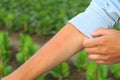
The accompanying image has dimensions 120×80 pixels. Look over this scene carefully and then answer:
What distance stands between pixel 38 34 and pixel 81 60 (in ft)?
3.16

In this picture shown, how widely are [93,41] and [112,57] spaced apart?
85 millimetres

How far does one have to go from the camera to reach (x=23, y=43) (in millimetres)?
2586

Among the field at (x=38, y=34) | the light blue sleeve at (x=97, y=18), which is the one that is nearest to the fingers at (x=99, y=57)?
the light blue sleeve at (x=97, y=18)

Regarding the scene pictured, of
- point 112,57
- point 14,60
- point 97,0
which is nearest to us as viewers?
point 112,57

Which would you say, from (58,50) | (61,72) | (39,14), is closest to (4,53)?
(61,72)

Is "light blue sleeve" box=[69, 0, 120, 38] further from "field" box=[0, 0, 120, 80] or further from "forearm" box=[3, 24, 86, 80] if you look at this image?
"field" box=[0, 0, 120, 80]

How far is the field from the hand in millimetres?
644

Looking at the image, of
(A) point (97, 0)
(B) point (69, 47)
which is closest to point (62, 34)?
(B) point (69, 47)

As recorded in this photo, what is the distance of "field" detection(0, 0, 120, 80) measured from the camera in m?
2.41

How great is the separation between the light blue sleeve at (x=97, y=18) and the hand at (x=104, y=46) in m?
0.10

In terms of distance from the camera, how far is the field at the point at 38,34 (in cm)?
241

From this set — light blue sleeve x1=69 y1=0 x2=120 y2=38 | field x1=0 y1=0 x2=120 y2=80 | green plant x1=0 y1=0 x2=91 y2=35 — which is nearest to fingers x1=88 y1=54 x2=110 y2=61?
light blue sleeve x1=69 y1=0 x2=120 y2=38

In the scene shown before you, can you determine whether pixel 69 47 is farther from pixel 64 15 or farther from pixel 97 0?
pixel 64 15

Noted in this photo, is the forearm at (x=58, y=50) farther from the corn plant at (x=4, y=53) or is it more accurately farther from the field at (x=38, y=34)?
the corn plant at (x=4, y=53)
